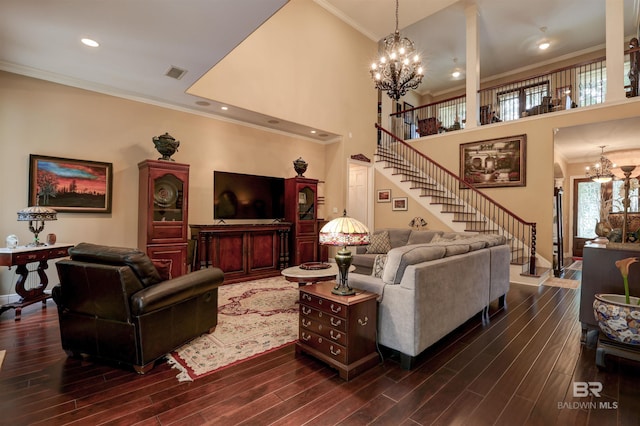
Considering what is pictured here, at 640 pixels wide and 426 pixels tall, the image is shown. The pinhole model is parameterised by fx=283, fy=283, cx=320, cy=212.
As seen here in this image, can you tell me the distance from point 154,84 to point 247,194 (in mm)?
2503

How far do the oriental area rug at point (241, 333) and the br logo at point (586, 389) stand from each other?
2268 millimetres

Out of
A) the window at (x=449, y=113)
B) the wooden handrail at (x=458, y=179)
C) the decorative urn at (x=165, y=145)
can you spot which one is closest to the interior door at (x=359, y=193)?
the wooden handrail at (x=458, y=179)

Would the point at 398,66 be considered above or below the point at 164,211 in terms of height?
above

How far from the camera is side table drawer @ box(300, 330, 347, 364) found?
7.25ft

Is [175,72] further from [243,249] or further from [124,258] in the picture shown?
[243,249]

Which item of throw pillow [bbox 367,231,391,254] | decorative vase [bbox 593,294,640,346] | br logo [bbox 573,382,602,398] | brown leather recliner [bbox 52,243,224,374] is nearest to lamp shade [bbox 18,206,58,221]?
brown leather recliner [bbox 52,243,224,374]

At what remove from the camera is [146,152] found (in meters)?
4.88

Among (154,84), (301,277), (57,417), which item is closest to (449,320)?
(301,277)

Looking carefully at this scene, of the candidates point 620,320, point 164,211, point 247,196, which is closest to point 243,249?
point 247,196

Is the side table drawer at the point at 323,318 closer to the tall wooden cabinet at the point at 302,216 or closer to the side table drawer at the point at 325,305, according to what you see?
the side table drawer at the point at 325,305

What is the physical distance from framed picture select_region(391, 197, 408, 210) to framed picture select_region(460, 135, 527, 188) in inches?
68.3

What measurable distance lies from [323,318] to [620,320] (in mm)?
2370

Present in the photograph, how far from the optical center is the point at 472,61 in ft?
24.2

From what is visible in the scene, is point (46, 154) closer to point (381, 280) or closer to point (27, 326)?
point (27, 326)
